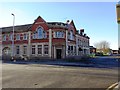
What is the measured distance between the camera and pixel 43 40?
4506cm

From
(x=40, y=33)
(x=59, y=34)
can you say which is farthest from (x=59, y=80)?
(x=40, y=33)

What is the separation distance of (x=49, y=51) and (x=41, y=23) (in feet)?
24.7

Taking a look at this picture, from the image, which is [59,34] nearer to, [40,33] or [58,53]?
[58,53]

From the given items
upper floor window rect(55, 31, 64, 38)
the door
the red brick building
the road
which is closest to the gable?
the red brick building

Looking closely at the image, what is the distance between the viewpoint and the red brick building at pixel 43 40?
1726 inches

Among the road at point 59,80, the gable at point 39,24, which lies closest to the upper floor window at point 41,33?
the gable at point 39,24

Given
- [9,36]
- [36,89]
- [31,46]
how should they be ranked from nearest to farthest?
[36,89] < [31,46] < [9,36]

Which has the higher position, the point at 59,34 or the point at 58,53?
the point at 59,34

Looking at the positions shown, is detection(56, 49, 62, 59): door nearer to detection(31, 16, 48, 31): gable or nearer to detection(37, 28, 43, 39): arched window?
detection(37, 28, 43, 39): arched window

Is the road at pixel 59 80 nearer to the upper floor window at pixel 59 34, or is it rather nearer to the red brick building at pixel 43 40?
the red brick building at pixel 43 40

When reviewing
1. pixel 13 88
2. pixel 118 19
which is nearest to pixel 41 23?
pixel 13 88

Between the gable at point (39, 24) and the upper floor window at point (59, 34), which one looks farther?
the gable at point (39, 24)

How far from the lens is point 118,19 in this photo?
4684mm

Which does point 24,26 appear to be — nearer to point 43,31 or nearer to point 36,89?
point 43,31
